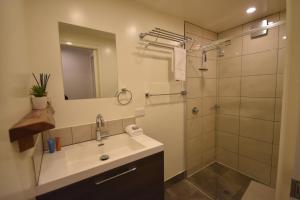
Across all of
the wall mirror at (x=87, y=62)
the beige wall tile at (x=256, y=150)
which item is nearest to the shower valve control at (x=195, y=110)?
the beige wall tile at (x=256, y=150)

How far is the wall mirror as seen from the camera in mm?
1201

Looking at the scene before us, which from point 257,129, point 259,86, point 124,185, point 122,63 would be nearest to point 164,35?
point 122,63

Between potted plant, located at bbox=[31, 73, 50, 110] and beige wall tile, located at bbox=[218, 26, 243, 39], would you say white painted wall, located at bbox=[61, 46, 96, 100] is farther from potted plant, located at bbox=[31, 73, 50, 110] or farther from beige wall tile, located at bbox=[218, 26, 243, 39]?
beige wall tile, located at bbox=[218, 26, 243, 39]

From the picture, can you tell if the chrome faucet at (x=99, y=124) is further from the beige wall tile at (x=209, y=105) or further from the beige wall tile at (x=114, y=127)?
the beige wall tile at (x=209, y=105)

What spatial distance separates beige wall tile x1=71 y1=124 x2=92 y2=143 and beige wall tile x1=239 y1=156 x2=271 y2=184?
2243mm

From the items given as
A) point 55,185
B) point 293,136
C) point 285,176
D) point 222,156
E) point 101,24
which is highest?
point 101,24

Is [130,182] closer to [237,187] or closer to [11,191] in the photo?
[11,191]

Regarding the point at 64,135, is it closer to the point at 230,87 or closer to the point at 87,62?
the point at 87,62

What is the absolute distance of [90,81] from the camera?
134 cm

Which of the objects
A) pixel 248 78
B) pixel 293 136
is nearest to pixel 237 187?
pixel 248 78

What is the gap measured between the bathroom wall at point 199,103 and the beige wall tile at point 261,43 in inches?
18.0

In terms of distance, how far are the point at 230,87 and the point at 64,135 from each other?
2321 millimetres

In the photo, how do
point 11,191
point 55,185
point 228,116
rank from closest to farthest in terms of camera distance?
point 11,191
point 55,185
point 228,116

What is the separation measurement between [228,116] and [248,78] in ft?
2.15
